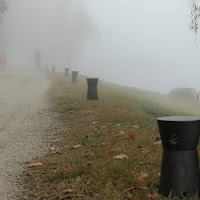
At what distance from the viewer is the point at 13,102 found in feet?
47.3

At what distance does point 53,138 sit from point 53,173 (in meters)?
2.66

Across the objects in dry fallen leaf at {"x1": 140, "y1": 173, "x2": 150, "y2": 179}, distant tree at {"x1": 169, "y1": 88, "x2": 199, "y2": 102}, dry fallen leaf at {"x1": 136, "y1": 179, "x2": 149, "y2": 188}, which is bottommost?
distant tree at {"x1": 169, "y1": 88, "x2": 199, "y2": 102}

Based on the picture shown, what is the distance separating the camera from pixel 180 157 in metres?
3.84

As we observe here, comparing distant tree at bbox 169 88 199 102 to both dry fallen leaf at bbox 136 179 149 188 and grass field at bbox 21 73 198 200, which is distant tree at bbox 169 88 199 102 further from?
dry fallen leaf at bbox 136 179 149 188

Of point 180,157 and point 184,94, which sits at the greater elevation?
point 180,157

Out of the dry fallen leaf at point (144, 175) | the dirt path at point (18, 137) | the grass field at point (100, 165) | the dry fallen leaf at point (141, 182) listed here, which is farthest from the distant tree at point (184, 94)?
the dry fallen leaf at point (141, 182)

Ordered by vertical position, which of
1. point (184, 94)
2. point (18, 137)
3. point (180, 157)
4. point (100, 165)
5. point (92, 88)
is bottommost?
point (184, 94)

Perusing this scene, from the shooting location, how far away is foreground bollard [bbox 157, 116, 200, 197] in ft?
12.3

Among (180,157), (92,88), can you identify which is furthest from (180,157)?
(92,88)

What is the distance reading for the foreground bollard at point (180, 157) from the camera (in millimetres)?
3738

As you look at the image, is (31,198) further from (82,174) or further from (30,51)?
(30,51)

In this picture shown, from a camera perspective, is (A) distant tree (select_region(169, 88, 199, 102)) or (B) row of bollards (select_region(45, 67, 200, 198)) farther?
(A) distant tree (select_region(169, 88, 199, 102))

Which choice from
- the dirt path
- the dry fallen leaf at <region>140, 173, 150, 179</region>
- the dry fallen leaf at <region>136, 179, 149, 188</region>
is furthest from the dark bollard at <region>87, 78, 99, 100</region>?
the dry fallen leaf at <region>136, 179, 149, 188</region>

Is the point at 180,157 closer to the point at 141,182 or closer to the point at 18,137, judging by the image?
the point at 141,182
